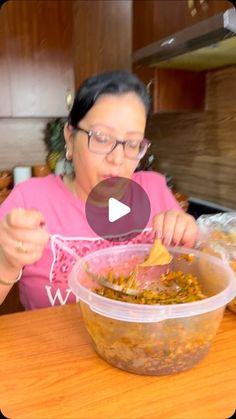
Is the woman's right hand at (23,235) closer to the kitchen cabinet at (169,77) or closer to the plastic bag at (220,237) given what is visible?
the plastic bag at (220,237)

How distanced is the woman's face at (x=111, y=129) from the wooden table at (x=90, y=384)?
1.16 feet

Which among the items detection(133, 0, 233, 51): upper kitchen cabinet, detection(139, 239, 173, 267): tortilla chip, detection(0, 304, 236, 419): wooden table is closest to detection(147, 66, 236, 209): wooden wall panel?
detection(133, 0, 233, 51): upper kitchen cabinet

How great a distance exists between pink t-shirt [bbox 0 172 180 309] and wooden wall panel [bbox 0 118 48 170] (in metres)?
1.50

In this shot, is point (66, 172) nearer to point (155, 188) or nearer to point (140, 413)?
point (155, 188)

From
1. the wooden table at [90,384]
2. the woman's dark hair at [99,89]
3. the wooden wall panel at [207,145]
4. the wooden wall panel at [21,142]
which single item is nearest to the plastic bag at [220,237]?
the wooden table at [90,384]

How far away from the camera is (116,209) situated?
943 millimetres

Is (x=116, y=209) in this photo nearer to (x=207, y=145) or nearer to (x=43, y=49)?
(x=207, y=145)

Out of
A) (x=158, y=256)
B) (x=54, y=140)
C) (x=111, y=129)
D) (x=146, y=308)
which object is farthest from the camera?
(x=54, y=140)

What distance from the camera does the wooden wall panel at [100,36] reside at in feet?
7.09

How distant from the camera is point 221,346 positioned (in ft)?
1.91

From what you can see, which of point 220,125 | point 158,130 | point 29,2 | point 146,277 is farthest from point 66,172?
point 29,2

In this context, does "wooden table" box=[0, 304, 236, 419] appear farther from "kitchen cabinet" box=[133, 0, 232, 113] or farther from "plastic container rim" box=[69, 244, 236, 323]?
"kitchen cabinet" box=[133, 0, 232, 113]

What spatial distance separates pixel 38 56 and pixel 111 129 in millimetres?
1348

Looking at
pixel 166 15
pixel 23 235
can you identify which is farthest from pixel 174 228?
pixel 166 15
